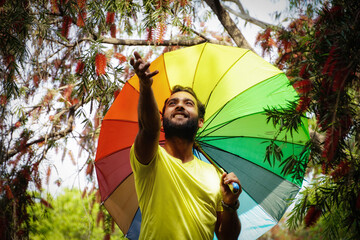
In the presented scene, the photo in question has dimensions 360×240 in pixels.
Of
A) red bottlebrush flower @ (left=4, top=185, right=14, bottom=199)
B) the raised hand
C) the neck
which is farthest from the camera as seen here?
red bottlebrush flower @ (left=4, top=185, right=14, bottom=199)

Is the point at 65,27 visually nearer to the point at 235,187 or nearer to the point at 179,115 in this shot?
the point at 179,115

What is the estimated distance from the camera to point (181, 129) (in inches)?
83.3

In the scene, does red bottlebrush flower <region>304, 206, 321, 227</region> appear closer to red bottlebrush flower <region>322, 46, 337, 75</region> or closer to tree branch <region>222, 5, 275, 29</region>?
red bottlebrush flower <region>322, 46, 337, 75</region>

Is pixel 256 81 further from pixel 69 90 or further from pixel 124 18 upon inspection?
pixel 69 90

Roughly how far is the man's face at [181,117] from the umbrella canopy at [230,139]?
351 mm

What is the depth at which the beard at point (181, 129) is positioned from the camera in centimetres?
212

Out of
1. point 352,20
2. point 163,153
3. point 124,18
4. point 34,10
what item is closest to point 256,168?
point 163,153

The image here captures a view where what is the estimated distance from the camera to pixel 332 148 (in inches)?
58.9

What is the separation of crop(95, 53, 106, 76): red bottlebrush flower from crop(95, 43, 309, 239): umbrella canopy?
395mm

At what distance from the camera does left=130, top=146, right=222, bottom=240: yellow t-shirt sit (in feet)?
5.90

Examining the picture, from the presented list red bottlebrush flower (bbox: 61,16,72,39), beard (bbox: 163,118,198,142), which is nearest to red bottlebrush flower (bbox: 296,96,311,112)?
beard (bbox: 163,118,198,142)

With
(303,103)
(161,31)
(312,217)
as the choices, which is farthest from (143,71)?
(161,31)

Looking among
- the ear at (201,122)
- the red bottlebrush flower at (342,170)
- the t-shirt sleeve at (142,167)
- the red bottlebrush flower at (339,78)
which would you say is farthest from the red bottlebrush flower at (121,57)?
the red bottlebrush flower at (339,78)

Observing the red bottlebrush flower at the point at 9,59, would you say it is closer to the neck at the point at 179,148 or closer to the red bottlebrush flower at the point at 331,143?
the neck at the point at 179,148
